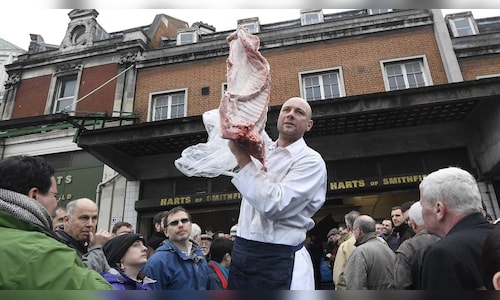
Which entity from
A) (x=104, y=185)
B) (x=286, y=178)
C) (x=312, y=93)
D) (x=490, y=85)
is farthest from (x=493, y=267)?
(x=104, y=185)

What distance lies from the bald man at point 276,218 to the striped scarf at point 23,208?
946 mm

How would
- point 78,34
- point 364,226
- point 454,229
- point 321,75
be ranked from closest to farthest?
point 454,229
point 364,226
point 321,75
point 78,34

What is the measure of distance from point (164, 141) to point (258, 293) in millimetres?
11339

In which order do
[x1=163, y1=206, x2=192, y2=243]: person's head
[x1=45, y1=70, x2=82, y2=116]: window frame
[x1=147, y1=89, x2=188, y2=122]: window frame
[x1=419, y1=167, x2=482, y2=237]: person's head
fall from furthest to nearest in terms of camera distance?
[x1=45, y1=70, x2=82, y2=116]: window frame < [x1=147, y1=89, x2=188, y2=122]: window frame < [x1=163, y1=206, x2=192, y2=243]: person's head < [x1=419, y1=167, x2=482, y2=237]: person's head

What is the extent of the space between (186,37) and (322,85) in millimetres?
7659

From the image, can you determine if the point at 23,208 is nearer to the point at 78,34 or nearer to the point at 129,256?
the point at 129,256

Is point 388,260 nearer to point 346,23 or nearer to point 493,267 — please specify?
point 493,267

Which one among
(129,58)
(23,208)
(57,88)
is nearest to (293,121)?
(23,208)

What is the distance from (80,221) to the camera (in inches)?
137

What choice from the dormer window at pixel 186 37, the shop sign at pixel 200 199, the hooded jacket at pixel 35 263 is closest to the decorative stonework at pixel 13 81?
the dormer window at pixel 186 37

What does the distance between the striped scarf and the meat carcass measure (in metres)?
0.96

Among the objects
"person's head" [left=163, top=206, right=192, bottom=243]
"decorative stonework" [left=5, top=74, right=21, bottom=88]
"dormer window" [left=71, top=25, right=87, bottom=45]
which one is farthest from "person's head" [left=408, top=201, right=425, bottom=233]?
"decorative stonework" [left=5, top=74, right=21, bottom=88]

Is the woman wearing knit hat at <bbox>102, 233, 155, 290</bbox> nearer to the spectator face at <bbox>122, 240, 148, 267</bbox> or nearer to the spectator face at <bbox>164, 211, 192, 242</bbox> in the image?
the spectator face at <bbox>122, 240, 148, 267</bbox>

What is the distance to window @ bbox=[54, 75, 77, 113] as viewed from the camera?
51.0 ft
